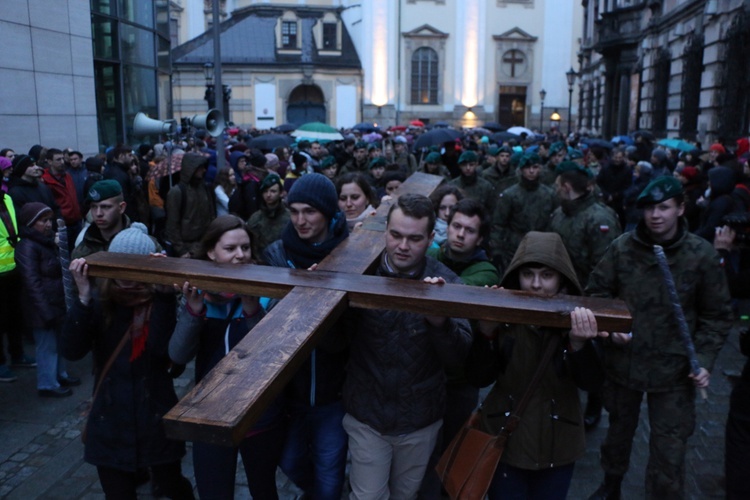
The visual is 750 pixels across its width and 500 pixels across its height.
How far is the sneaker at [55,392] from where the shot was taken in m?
6.03

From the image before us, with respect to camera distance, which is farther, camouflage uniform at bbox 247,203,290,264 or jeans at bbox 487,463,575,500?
camouflage uniform at bbox 247,203,290,264

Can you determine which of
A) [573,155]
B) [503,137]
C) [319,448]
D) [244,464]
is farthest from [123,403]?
[503,137]

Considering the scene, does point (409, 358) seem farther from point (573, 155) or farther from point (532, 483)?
point (573, 155)

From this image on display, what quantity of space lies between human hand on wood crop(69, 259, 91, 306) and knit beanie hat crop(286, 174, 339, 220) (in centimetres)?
105

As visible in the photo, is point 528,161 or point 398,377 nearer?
point 398,377

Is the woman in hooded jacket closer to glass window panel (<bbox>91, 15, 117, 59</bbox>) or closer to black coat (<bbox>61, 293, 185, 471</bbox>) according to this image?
black coat (<bbox>61, 293, 185, 471</bbox>)

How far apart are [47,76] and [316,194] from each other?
10.5 m

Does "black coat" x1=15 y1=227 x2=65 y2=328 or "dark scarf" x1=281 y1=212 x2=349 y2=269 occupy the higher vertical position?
"dark scarf" x1=281 y1=212 x2=349 y2=269

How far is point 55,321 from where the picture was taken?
236 inches

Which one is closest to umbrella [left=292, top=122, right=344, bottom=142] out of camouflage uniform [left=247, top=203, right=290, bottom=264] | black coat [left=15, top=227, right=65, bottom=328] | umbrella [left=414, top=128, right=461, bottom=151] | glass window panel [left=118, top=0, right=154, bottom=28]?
glass window panel [left=118, top=0, right=154, bottom=28]

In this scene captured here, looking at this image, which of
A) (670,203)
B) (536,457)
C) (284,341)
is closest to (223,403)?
(284,341)

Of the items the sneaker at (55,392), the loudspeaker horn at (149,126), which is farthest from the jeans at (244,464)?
the loudspeaker horn at (149,126)

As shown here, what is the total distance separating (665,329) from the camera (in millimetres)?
3867

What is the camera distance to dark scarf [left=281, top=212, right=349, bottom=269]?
3395 mm
